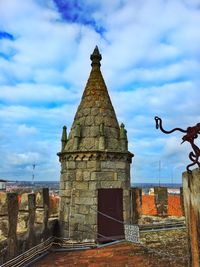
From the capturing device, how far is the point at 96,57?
10195mm

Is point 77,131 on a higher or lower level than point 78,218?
higher

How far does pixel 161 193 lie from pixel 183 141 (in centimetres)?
686

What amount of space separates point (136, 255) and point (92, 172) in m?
2.55

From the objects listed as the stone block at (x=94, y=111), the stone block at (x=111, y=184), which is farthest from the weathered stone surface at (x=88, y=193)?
the stone block at (x=94, y=111)

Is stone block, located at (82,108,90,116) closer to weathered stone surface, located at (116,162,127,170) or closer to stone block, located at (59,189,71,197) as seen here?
weathered stone surface, located at (116,162,127,170)

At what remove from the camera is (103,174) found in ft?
28.3

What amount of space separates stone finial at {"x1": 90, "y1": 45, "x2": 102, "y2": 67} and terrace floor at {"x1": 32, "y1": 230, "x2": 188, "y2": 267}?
17.7 ft

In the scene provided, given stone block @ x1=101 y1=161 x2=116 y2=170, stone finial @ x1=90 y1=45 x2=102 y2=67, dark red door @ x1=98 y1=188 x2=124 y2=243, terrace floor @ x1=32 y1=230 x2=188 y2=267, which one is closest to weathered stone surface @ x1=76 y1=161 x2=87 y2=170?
stone block @ x1=101 y1=161 x2=116 y2=170

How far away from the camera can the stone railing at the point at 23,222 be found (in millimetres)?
6145

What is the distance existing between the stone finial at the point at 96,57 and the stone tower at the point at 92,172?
1.37m

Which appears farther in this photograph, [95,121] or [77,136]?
[95,121]

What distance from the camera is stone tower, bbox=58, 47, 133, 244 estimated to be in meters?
8.48

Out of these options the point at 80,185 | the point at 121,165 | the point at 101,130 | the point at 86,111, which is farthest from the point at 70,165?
the point at 86,111

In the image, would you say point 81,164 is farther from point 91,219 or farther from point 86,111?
point 86,111
